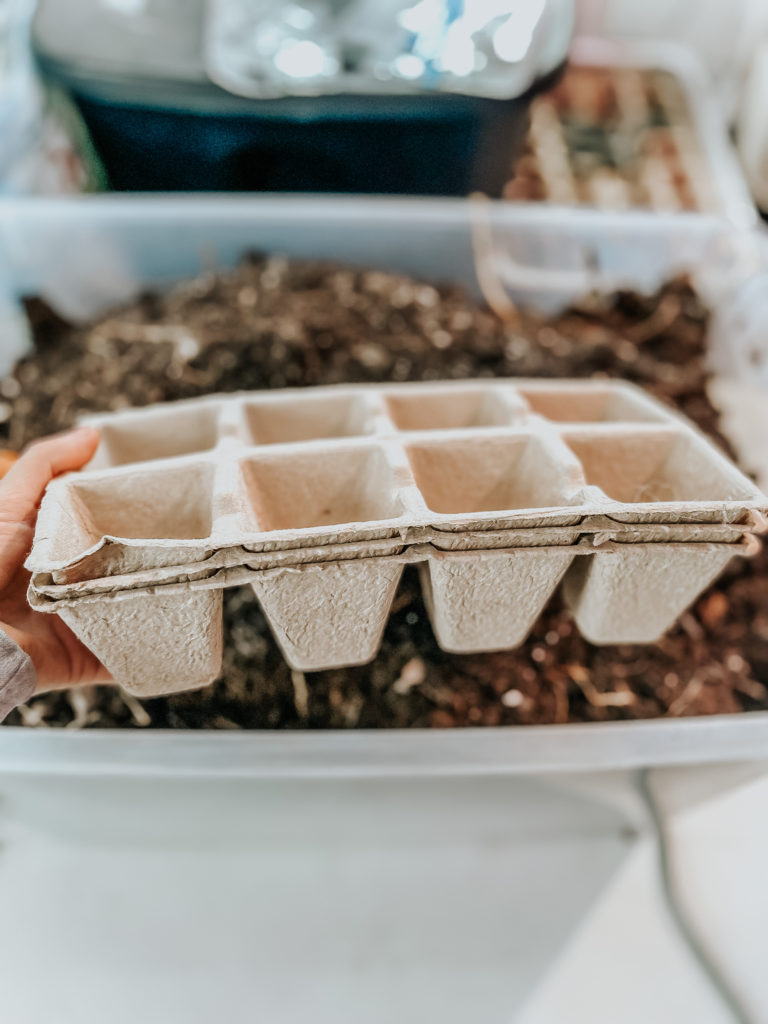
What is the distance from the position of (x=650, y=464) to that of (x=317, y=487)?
0.98 ft

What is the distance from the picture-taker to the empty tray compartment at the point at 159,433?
0.59m

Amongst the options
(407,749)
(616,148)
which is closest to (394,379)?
(407,749)

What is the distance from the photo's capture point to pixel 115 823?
2.17 ft

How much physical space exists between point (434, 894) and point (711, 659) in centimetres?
40

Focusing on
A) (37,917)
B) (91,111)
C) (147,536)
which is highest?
(91,111)

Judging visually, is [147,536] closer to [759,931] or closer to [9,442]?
[9,442]

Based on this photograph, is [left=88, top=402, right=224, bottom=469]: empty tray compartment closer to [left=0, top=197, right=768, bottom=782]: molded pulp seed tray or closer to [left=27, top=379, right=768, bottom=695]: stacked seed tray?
[left=27, top=379, right=768, bottom=695]: stacked seed tray

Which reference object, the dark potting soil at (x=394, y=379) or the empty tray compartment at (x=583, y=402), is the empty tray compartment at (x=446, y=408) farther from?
the dark potting soil at (x=394, y=379)

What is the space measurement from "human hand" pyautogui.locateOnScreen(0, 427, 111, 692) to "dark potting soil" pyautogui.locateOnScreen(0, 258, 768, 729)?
14 centimetres

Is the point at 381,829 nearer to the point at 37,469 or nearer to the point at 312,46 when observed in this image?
the point at 37,469

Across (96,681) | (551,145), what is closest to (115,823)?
(96,681)

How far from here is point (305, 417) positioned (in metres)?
0.64

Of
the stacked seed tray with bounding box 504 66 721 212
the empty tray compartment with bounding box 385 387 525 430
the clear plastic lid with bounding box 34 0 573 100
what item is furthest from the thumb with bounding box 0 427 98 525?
the stacked seed tray with bounding box 504 66 721 212

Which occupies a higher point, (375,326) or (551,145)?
(551,145)
